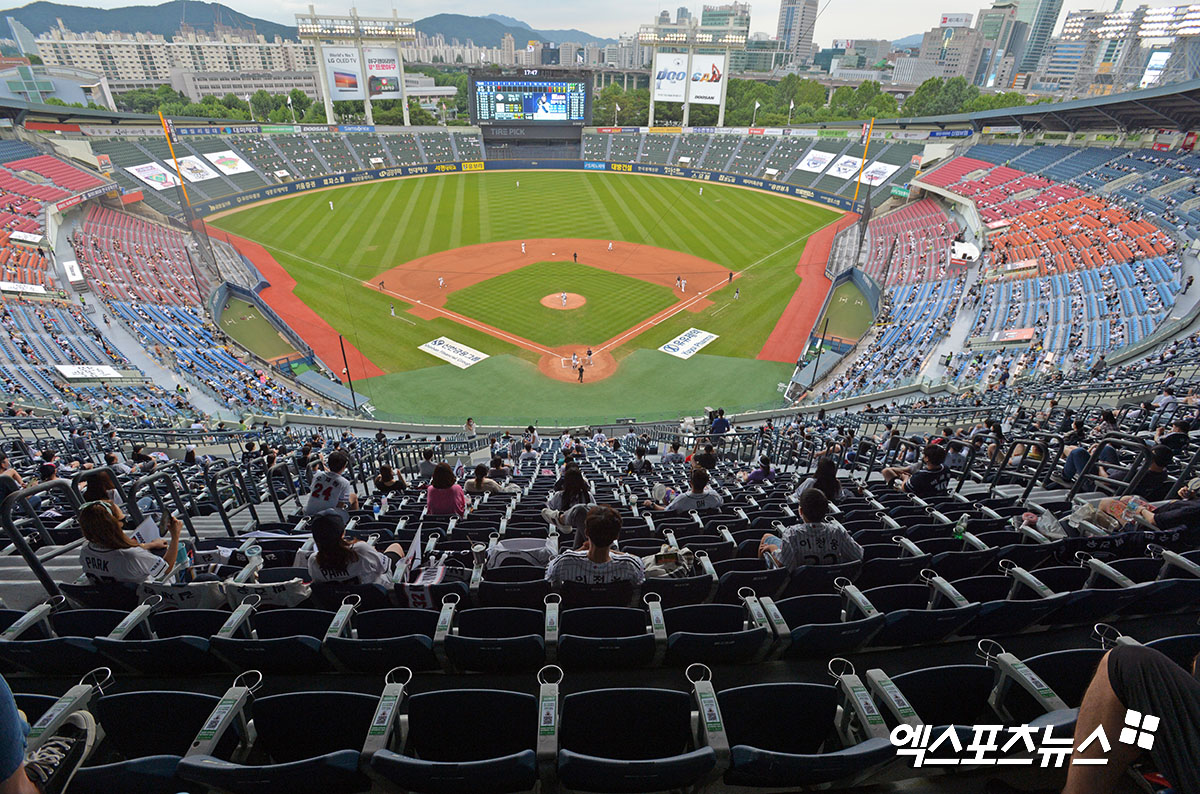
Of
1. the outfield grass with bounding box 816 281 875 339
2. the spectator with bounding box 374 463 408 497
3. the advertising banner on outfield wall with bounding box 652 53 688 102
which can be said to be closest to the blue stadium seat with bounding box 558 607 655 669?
the spectator with bounding box 374 463 408 497

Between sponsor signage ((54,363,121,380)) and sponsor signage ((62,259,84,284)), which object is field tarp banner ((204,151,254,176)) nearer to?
sponsor signage ((62,259,84,284))

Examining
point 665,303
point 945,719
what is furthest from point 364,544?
point 665,303

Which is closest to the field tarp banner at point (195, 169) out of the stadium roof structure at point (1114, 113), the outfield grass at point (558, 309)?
the outfield grass at point (558, 309)

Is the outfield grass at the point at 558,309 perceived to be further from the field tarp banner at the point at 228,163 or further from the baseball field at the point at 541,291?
the field tarp banner at the point at 228,163

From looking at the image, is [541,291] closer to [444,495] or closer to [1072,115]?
[444,495]

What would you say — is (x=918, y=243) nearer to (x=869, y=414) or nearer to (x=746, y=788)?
(x=869, y=414)

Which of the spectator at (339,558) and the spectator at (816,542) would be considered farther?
the spectator at (816,542)

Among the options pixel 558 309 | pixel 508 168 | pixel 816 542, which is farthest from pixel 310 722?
pixel 508 168
